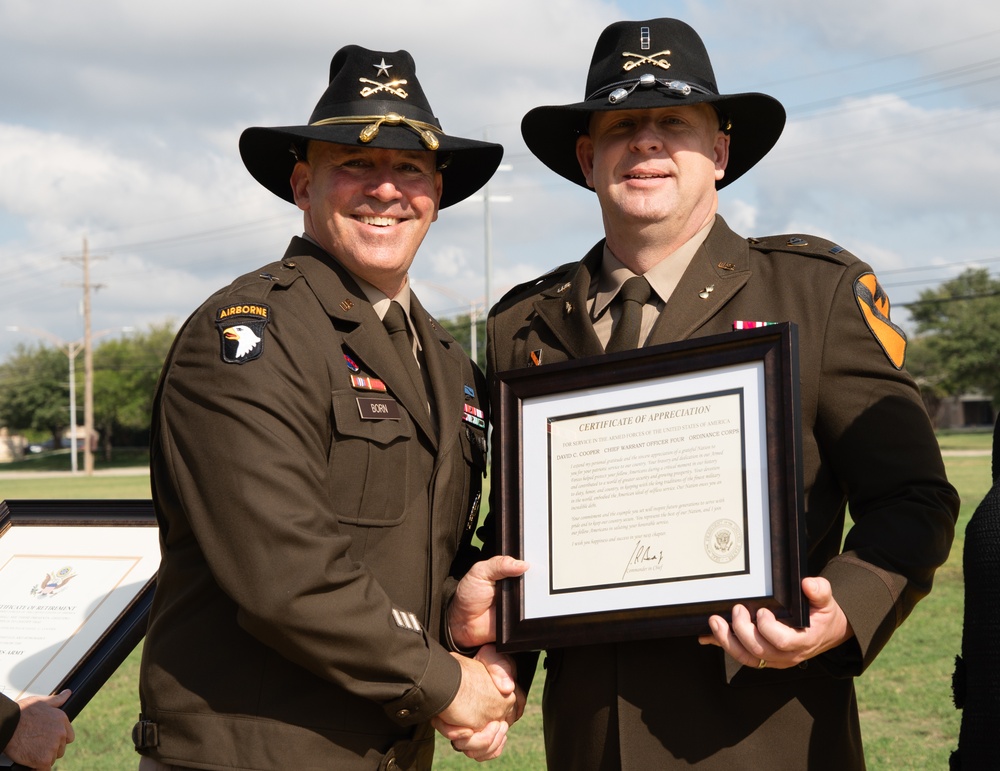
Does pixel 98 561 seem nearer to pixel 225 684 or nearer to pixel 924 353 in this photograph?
pixel 225 684

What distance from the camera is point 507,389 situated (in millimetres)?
3180

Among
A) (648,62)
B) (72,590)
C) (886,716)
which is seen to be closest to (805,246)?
(648,62)

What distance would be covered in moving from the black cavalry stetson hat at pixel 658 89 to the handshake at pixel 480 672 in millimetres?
1383

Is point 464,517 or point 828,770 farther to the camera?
point 464,517

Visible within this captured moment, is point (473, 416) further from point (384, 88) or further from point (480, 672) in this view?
point (384, 88)

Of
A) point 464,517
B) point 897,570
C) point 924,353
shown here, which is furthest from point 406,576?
point 924,353

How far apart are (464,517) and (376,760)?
0.77 metres

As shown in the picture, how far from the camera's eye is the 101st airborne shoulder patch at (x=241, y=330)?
118 inches

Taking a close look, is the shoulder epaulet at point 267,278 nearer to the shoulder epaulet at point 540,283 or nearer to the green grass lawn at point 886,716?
the shoulder epaulet at point 540,283

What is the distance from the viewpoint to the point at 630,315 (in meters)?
3.27

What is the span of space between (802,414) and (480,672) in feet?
3.68

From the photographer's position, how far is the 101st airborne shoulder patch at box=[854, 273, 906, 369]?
9.87 feet

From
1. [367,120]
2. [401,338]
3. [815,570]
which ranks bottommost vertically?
[815,570]
